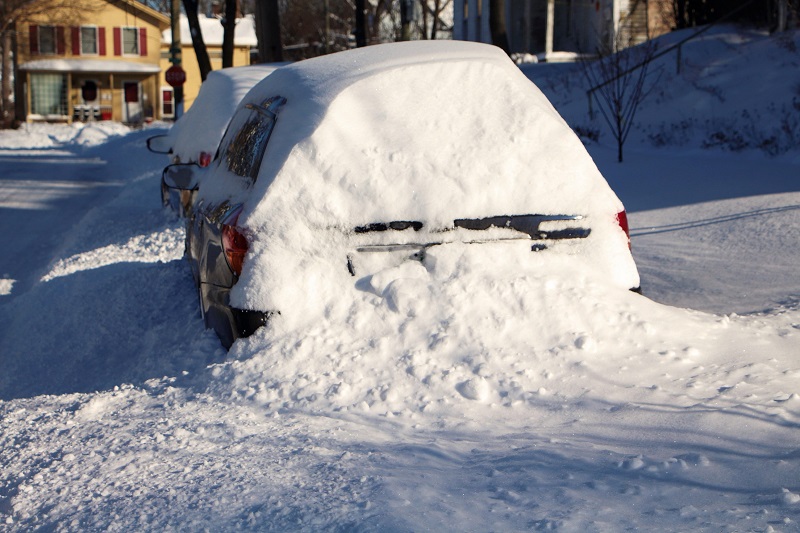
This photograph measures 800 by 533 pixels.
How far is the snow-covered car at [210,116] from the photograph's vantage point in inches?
410

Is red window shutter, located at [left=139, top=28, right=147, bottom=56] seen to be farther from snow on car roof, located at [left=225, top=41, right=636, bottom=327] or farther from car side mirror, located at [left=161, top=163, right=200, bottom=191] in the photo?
snow on car roof, located at [left=225, top=41, right=636, bottom=327]

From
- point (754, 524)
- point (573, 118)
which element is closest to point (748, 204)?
point (754, 524)

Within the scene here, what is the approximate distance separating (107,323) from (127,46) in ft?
169

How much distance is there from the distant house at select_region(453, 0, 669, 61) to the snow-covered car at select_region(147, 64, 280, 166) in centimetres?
1833

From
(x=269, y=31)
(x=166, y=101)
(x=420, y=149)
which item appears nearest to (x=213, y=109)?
(x=420, y=149)

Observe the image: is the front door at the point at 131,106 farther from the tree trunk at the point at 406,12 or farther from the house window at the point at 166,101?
the tree trunk at the point at 406,12

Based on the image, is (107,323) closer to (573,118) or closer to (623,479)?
(623,479)

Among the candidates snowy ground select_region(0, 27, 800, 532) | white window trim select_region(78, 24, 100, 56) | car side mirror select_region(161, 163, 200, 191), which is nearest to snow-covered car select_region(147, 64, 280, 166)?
car side mirror select_region(161, 163, 200, 191)

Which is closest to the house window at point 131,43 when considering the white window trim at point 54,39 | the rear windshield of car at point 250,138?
the white window trim at point 54,39

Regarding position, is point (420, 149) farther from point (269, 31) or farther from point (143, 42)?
point (143, 42)

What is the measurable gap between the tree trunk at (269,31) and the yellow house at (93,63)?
36098mm

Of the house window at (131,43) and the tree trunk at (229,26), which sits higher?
the house window at (131,43)

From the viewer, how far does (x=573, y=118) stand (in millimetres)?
19719

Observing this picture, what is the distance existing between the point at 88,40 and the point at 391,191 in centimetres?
5377
